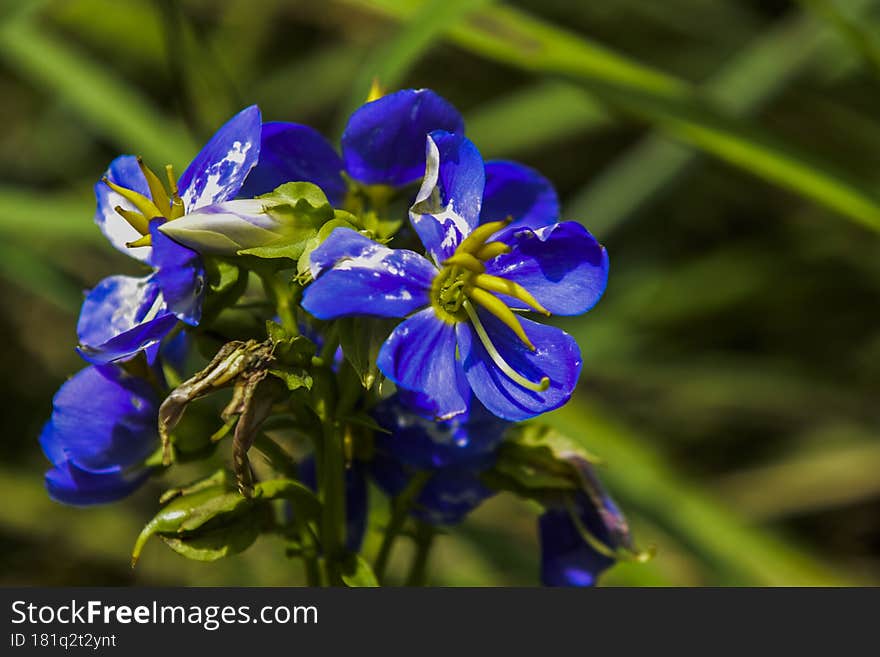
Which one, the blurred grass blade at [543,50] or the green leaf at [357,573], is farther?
the blurred grass blade at [543,50]

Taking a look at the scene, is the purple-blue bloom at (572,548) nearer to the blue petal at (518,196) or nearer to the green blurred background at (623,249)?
the blue petal at (518,196)

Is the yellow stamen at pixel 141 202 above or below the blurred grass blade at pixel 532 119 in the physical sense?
below

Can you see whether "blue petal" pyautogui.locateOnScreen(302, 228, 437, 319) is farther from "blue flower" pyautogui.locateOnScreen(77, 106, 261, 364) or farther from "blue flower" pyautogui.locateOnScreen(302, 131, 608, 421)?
"blue flower" pyautogui.locateOnScreen(77, 106, 261, 364)

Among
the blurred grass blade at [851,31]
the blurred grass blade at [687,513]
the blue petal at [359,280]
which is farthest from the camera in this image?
the blurred grass blade at [687,513]

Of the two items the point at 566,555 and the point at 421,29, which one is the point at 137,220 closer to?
the point at 566,555

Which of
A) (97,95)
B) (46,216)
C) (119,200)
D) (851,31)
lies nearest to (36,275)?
(46,216)

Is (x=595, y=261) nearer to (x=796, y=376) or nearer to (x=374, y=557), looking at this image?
(x=374, y=557)

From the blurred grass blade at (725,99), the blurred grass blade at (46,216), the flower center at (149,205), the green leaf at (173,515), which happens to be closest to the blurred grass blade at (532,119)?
the blurred grass blade at (725,99)
